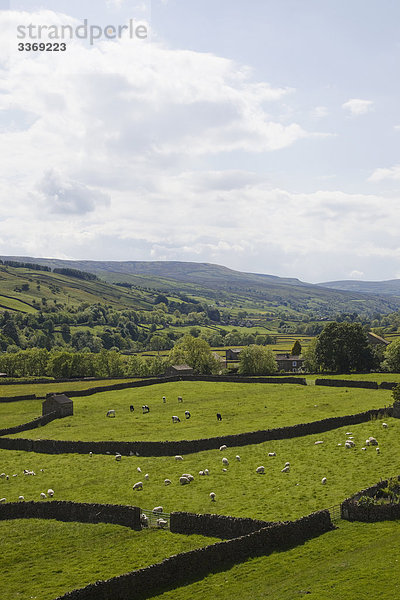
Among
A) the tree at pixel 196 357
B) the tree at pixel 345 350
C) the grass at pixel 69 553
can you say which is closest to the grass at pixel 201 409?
the grass at pixel 69 553

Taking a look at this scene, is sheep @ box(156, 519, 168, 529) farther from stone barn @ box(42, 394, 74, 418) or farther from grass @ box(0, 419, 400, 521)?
stone barn @ box(42, 394, 74, 418)

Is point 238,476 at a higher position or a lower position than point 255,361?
higher

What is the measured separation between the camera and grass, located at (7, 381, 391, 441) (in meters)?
52.9

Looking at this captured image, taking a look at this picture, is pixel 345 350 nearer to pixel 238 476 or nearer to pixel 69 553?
pixel 238 476

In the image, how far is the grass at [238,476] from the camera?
30797mm

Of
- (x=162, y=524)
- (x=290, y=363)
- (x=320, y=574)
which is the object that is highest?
(x=320, y=574)

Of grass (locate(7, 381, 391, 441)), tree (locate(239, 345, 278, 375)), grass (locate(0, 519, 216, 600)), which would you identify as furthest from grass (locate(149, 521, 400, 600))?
tree (locate(239, 345, 278, 375))

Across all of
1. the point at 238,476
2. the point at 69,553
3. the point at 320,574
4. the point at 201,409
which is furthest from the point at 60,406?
the point at 320,574

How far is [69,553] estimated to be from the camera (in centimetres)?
2723

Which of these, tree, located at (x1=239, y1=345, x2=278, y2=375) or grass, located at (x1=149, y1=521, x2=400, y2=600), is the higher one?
grass, located at (x1=149, y1=521, x2=400, y2=600)

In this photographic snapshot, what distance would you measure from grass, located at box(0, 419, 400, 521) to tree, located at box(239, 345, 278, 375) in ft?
181

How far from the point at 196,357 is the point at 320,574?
3527 inches

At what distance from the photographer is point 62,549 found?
91.5 feet

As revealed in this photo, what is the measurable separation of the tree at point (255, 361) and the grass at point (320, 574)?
78186 millimetres
